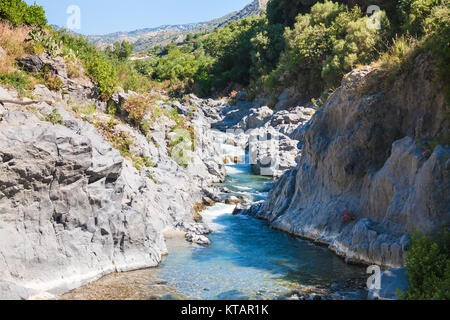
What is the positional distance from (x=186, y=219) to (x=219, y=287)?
6.03 m

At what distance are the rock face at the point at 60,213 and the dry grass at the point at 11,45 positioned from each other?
3.71 m

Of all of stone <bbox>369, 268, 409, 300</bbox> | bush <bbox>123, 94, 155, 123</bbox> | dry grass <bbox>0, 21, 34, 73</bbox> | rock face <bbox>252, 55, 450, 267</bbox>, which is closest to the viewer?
stone <bbox>369, 268, 409, 300</bbox>

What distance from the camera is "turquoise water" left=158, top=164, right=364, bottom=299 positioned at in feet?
30.1

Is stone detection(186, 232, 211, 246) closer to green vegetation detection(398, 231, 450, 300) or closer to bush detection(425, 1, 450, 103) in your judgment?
green vegetation detection(398, 231, 450, 300)

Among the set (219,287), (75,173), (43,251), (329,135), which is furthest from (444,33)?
(43,251)

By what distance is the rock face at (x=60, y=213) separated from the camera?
8.15 metres

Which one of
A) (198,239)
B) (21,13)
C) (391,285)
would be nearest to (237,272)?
(198,239)

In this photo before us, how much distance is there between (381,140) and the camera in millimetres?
12836

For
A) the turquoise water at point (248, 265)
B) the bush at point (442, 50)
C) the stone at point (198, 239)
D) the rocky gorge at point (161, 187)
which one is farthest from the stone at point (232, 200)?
the bush at point (442, 50)

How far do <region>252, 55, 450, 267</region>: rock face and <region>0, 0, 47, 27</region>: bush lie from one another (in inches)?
504

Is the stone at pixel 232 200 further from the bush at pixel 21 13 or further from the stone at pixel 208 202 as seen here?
the bush at pixel 21 13

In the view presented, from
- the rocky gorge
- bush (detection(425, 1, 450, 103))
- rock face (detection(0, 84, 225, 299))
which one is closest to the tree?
the rocky gorge

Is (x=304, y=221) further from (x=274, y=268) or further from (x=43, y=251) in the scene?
(x=43, y=251)

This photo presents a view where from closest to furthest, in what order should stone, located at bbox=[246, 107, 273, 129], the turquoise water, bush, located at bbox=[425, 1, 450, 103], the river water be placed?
the river water < the turquoise water < bush, located at bbox=[425, 1, 450, 103] < stone, located at bbox=[246, 107, 273, 129]
